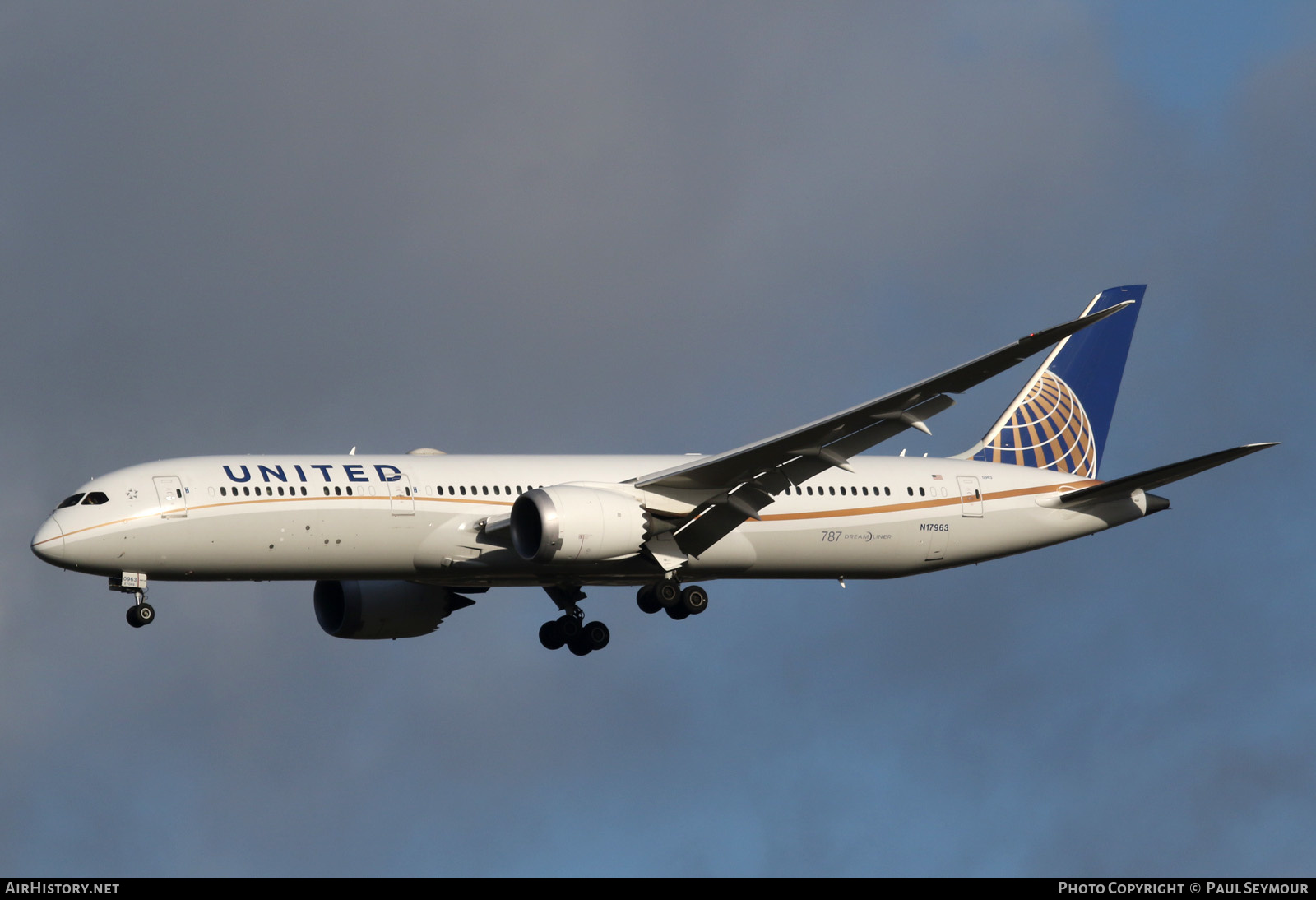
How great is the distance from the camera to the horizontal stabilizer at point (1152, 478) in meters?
46.8

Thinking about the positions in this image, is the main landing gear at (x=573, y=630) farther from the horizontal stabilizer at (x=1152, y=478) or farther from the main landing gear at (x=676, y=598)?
the horizontal stabilizer at (x=1152, y=478)

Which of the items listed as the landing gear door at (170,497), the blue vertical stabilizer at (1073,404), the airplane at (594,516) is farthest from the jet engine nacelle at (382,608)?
the blue vertical stabilizer at (1073,404)

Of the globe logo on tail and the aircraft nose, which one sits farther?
the globe logo on tail

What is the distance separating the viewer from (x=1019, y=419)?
5878cm

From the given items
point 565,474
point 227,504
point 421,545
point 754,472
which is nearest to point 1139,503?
point 754,472

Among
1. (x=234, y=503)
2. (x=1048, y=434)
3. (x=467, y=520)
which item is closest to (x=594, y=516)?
(x=467, y=520)

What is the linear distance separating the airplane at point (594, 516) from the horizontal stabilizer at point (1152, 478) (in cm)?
7

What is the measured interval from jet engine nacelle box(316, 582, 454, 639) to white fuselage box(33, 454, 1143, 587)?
5.13m

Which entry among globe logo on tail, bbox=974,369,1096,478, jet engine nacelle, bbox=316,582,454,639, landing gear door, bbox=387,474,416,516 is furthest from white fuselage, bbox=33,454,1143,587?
jet engine nacelle, bbox=316,582,454,639

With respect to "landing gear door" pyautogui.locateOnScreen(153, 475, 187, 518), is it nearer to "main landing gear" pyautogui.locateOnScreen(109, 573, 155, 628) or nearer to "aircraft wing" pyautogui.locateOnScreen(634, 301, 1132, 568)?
"main landing gear" pyautogui.locateOnScreen(109, 573, 155, 628)

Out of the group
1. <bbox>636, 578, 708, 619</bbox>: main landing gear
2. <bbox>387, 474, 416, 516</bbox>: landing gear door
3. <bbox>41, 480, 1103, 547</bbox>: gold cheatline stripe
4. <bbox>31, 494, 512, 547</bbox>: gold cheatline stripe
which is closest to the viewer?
<bbox>31, 494, 512, 547</bbox>: gold cheatline stripe

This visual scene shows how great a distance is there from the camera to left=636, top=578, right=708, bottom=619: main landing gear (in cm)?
5053

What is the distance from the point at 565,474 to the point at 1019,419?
16.1 meters
